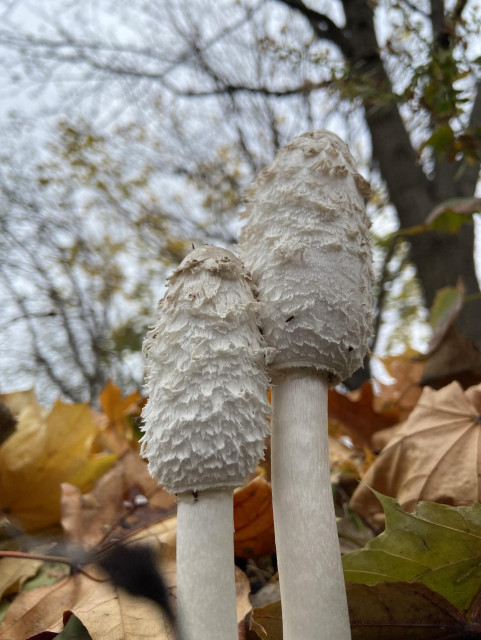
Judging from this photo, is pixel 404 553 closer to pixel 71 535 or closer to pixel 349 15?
pixel 71 535

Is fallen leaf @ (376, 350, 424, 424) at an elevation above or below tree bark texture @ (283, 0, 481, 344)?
below

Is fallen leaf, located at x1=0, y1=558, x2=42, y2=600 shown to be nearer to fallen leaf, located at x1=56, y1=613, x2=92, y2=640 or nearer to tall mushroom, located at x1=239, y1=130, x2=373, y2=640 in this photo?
fallen leaf, located at x1=56, y1=613, x2=92, y2=640

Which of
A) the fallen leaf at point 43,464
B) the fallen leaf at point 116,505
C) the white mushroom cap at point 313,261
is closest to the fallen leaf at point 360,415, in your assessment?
the fallen leaf at point 116,505

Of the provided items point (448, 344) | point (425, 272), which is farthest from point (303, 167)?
point (425, 272)

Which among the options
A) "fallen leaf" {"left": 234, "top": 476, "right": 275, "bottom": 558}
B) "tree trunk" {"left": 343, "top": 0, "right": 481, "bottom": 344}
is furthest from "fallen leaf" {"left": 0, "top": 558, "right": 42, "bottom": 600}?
"tree trunk" {"left": 343, "top": 0, "right": 481, "bottom": 344}

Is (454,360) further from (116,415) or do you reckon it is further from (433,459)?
(116,415)
